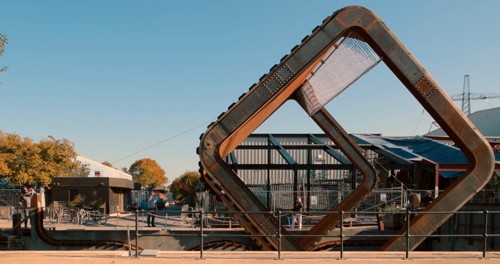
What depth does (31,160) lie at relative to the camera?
35.4 meters

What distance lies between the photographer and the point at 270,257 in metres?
7.66

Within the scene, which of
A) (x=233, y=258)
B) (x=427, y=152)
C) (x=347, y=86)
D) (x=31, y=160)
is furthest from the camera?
(x=31, y=160)

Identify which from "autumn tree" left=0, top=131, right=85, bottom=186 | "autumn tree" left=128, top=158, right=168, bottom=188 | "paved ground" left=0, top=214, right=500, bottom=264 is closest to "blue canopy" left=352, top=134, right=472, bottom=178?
"paved ground" left=0, top=214, right=500, bottom=264

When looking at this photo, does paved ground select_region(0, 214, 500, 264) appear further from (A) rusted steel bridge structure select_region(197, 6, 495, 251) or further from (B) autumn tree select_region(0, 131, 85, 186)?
(B) autumn tree select_region(0, 131, 85, 186)

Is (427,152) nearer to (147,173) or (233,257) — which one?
(233,257)

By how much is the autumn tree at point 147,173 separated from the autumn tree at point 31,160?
6212cm

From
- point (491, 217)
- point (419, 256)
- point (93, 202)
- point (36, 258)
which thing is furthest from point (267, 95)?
point (93, 202)

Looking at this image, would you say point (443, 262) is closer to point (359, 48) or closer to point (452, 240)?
point (359, 48)

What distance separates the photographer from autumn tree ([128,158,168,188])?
101625 mm

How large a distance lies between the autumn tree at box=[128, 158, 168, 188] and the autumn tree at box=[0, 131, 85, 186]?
204 ft

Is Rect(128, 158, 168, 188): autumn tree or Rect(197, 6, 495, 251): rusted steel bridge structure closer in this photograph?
Rect(197, 6, 495, 251): rusted steel bridge structure

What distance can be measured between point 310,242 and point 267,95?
17.3 feet

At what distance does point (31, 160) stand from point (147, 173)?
68.8m

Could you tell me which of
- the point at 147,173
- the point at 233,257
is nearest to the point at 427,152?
the point at 233,257
